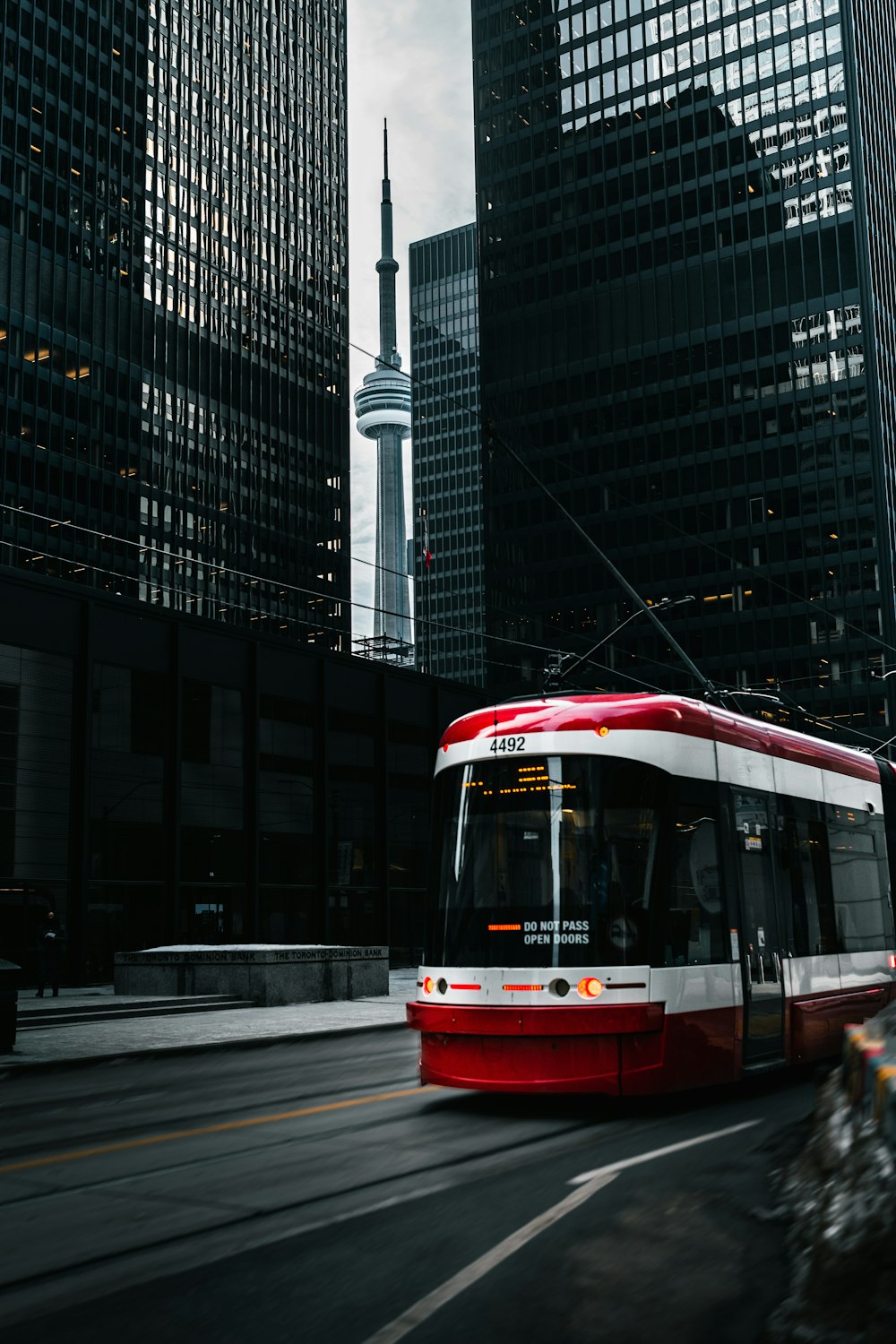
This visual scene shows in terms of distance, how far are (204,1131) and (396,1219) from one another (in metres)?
4.04

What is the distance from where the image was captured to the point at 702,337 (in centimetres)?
10575

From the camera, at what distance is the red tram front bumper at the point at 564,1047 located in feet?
33.9

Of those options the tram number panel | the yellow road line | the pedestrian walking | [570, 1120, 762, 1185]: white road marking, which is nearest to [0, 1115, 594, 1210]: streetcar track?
→ the yellow road line

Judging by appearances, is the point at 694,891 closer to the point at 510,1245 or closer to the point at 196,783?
the point at 510,1245

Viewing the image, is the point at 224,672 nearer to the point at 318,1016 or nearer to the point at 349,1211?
the point at 318,1016

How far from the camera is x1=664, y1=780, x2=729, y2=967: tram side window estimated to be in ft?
35.8

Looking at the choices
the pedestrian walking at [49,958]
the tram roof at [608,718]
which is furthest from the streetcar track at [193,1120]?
the pedestrian walking at [49,958]

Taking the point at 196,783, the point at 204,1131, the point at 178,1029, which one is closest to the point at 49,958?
the point at 178,1029

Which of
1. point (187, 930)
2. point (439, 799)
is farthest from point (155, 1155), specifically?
point (187, 930)

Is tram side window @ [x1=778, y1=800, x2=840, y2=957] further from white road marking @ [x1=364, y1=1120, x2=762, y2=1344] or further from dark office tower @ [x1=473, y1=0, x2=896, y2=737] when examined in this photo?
dark office tower @ [x1=473, y1=0, x2=896, y2=737]

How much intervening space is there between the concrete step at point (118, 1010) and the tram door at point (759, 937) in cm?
1399

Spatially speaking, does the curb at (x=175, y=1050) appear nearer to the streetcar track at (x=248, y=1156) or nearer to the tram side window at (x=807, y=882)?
the streetcar track at (x=248, y=1156)

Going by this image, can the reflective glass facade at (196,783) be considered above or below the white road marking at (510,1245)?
above

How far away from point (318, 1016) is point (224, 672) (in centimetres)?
1675
